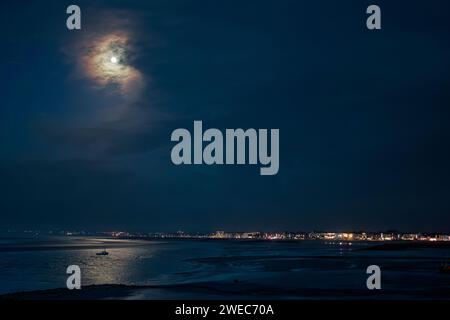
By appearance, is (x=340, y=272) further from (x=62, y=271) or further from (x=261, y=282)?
(x=62, y=271)

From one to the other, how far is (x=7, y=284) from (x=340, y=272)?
110ft

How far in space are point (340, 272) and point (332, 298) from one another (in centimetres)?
2294

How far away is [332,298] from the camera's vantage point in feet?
118

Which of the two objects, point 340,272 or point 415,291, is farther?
point 340,272

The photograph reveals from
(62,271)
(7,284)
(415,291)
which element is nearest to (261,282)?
(415,291)

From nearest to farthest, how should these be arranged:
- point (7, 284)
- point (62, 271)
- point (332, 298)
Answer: point (332, 298) < point (7, 284) < point (62, 271)

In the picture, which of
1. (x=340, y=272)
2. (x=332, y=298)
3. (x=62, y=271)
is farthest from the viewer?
(x=62, y=271)

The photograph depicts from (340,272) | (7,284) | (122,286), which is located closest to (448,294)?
(340,272)
